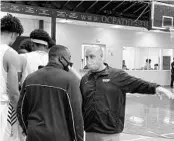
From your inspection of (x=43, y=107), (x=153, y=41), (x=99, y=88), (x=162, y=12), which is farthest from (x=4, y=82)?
(x=153, y=41)

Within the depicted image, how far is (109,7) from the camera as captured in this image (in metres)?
15.2

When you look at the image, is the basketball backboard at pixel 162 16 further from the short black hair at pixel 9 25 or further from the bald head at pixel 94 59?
the short black hair at pixel 9 25

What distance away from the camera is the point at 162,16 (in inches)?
442

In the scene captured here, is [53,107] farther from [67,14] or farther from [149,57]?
[149,57]

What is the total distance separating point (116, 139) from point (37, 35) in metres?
1.47

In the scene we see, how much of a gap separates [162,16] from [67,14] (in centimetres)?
458

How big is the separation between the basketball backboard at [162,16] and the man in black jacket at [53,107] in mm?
9312

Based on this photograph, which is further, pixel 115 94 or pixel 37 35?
pixel 37 35

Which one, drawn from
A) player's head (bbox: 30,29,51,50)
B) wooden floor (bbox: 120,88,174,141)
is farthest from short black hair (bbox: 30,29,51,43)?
wooden floor (bbox: 120,88,174,141)

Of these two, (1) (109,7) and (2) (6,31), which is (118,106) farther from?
(1) (109,7)

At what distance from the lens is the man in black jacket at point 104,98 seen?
9.33 ft

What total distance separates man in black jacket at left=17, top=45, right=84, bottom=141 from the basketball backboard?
9.31 m

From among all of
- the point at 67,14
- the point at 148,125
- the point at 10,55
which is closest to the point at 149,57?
the point at 67,14

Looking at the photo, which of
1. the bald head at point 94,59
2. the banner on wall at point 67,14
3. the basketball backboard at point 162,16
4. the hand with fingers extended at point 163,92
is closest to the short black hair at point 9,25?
the bald head at point 94,59
